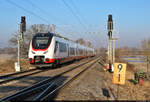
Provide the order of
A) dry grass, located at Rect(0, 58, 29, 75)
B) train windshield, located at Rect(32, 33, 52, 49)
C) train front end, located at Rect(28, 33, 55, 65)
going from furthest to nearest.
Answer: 1. dry grass, located at Rect(0, 58, 29, 75)
2. train windshield, located at Rect(32, 33, 52, 49)
3. train front end, located at Rect(28, 33, 55, 65)

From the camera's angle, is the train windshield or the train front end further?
the train windshield

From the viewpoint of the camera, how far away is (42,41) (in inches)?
642

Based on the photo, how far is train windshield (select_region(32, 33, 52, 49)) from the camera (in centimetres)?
1605

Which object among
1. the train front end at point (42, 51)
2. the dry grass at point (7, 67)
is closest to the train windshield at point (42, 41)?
the train front end at point (42, 51)

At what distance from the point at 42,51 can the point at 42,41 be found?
1.02 meters

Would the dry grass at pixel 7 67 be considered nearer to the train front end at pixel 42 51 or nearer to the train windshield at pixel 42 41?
the train front end at pixel 42 51

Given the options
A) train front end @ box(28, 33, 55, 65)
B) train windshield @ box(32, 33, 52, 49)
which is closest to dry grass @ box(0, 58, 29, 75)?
train front end @ box(28, 33, 55, 65)

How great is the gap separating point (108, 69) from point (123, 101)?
10852 mm

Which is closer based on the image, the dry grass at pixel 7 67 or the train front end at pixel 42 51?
the train front end at pixel 42 51

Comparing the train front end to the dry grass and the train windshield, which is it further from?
the dry grass

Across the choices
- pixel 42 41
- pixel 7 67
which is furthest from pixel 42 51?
pixel 7 67

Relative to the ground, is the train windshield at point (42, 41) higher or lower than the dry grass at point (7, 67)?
higher

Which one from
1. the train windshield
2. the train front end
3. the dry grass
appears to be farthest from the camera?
the dry grass

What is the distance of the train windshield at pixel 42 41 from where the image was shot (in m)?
16.0
